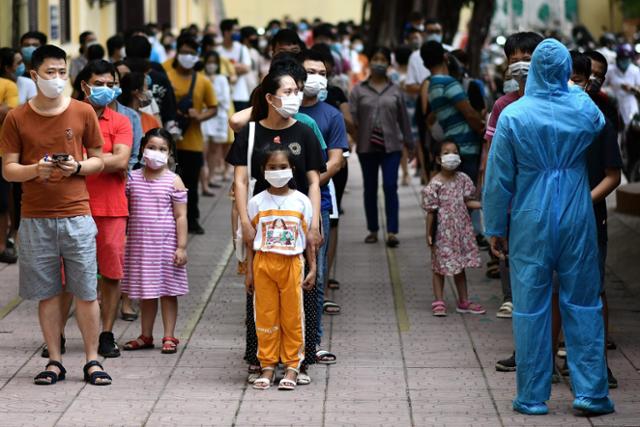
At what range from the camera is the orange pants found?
835 centimetres

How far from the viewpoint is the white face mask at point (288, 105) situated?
27.8ft

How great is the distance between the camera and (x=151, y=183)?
A: 31.5ft

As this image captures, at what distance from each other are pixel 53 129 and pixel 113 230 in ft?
3.88

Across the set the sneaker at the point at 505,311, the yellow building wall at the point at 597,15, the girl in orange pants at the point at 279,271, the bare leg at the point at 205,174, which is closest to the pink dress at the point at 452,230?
the sneaker at the point at 505,311

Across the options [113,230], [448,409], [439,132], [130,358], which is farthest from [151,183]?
[439,132]

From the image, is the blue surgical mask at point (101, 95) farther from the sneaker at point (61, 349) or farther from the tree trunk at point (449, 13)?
the tree trunk at point (449, 13)

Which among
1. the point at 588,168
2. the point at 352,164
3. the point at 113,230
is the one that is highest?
the point at 588,168

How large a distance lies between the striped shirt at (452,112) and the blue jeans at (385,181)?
1.18m

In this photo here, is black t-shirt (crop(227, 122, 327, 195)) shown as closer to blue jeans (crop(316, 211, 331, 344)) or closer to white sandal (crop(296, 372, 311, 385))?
blue jeans (crop(316, 211, 331, 344))

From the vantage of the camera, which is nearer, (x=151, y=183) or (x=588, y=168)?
(x=588, y=168)

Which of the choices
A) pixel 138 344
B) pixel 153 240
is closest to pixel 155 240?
pixel 153 240

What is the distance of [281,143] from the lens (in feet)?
27.9

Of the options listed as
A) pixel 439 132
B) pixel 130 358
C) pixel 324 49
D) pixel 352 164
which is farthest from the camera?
pixel 352 164

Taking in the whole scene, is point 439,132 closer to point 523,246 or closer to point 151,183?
point 151,183
